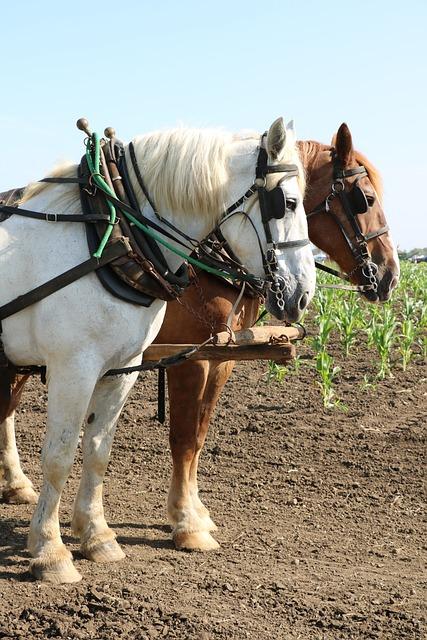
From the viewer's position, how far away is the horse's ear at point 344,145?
4.60m

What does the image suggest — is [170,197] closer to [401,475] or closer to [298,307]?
[298,307]

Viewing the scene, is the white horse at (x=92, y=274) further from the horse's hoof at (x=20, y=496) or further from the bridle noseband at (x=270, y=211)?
the horse's hoof at (x=20, y=496)

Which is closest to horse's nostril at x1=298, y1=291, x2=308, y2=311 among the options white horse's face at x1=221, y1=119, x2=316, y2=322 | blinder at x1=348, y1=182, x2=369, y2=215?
white horse's face at x1=221, y1=119, x2=316, y2=322

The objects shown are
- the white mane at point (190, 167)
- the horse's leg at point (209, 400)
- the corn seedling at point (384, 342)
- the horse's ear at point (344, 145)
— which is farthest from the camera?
the corn seedling at point (384, 342)

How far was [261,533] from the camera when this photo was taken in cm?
448

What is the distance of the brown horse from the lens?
428 cm

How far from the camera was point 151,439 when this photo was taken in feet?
20.9

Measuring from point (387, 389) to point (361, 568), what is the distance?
4.47m

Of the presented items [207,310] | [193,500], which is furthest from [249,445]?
[207,310]

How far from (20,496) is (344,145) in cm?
272

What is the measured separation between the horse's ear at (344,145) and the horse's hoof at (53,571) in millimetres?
2543

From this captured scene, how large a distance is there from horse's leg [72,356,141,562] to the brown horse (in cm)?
42

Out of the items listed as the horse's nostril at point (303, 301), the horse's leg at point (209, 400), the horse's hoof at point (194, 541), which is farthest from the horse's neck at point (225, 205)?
the horse's hoof at point (194, 541)

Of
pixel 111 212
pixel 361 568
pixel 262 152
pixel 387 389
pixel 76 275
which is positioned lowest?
pixel 387 389
